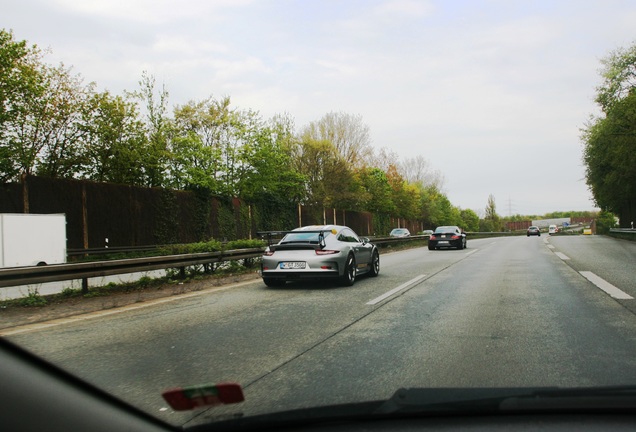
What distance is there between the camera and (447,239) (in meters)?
28.8

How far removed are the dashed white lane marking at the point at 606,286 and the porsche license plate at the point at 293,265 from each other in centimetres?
593

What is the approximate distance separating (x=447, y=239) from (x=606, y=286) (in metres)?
18.8

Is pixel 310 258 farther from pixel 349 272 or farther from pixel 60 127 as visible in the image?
pixel 60 127

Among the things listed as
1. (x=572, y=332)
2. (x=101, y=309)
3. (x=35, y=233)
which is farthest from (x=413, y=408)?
(x=35, y=233)

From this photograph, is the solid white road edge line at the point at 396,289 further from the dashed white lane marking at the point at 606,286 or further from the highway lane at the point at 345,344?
the dashed white lane marking at the point at 606,286

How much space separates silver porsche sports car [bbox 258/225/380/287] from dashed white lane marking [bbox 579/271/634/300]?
17.0 ft

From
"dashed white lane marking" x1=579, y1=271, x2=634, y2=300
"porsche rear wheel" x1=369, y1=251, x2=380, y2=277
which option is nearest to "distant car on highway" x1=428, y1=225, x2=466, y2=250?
"dashed white lane marking" x1=579, y1=271, x2=634, y2=300

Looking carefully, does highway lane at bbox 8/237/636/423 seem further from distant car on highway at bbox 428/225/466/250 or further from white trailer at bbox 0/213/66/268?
distant car on highway at bbox 428/225/466/250

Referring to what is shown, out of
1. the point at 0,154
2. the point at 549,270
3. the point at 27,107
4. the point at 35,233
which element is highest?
the point at 27,107

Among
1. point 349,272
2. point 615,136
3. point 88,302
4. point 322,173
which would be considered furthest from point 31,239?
point 615,136

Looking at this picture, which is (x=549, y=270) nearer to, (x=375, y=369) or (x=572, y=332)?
(x=572, y=332)

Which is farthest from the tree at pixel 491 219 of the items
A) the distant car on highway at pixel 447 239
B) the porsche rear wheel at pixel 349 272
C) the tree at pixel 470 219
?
the porsche rear wheel at pixel 349 272

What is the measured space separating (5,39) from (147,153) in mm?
8898

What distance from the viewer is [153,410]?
348 centimetres
